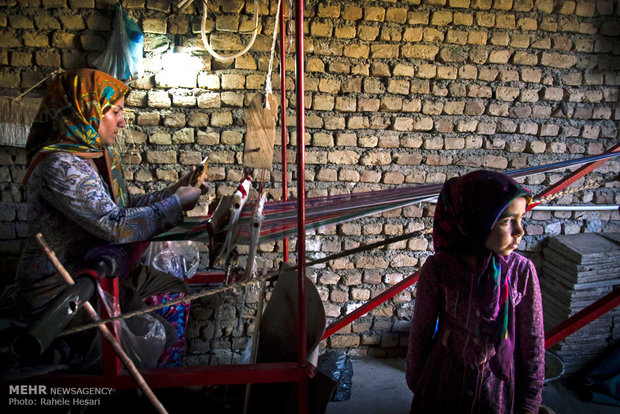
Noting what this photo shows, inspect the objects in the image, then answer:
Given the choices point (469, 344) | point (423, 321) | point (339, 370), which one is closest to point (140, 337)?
point (423, 321)

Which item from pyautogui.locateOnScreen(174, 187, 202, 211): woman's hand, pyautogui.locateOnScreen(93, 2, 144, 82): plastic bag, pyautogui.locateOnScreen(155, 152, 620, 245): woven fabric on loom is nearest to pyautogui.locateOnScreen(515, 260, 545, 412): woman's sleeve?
pyautogui.locateOnScreen(155, 152, 620, 245): woven fabric on loom

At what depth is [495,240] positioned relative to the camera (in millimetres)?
1020

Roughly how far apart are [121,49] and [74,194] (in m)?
1.29

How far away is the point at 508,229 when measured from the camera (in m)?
1.01

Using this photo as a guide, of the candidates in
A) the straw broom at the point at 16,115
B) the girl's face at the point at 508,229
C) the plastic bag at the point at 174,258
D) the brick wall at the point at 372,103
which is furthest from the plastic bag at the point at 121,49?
the girl's face at the point at 508,229

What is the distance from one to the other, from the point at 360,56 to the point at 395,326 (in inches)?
77.5

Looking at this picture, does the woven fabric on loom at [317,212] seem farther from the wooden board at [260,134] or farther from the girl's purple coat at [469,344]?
the girl's purple coat at [469,344]

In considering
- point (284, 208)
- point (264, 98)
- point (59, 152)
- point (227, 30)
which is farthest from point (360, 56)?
point (59, 152)

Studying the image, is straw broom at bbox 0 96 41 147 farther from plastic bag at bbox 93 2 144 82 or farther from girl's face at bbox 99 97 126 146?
girl's face at bbox 99 97 126 146

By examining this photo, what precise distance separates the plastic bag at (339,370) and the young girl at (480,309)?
1.31m

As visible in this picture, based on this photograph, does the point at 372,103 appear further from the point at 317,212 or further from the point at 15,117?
the point at 15,117

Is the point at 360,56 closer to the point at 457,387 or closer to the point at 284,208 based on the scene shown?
the point at 284,208

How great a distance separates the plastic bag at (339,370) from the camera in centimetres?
229

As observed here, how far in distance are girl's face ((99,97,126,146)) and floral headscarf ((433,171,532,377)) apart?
129 centimetres
